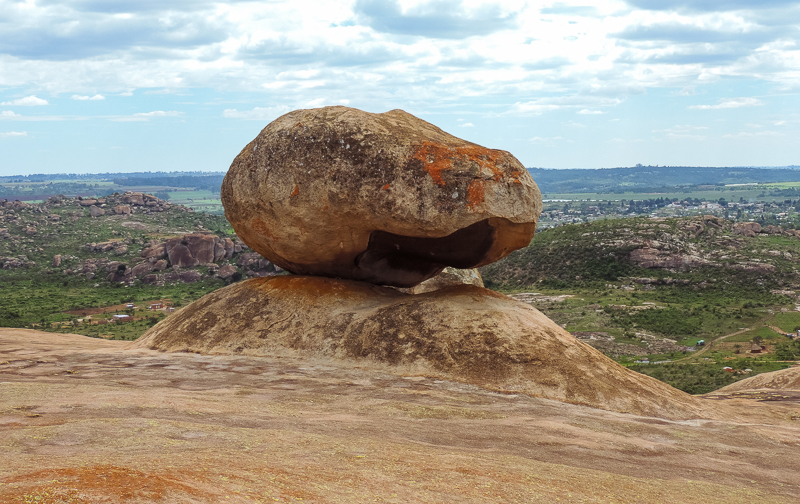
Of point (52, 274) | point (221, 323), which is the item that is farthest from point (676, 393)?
point (52, 274)

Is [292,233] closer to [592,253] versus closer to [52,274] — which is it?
[592,253]

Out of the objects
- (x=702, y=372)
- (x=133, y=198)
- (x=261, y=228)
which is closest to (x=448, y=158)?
(x=261, y=228)

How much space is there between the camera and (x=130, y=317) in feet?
190

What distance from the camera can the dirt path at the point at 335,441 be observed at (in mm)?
8414

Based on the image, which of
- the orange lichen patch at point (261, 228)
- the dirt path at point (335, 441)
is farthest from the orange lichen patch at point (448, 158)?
the dirt path at point (335, 441)

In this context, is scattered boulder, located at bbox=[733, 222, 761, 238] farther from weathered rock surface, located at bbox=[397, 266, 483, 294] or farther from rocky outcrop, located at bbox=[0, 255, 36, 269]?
rocky outcrop, located at bbox=[0, 255, 36, 269]

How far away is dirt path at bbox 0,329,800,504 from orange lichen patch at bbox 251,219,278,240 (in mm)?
4300

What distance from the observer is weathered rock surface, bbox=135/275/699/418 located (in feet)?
56.7

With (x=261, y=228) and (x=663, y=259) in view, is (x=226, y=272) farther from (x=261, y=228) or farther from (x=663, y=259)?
(x=261, y=228)

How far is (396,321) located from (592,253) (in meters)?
56.6

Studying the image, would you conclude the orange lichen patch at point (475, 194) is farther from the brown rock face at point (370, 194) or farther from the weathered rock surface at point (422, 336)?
the weathered rock surface at point (422, 336)

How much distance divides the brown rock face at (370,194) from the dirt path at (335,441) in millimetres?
4127

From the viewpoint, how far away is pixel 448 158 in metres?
19.1

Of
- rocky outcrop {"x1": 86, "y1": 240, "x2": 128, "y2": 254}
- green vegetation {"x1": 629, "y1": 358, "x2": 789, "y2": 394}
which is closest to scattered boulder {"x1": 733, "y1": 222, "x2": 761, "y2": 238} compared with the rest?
green vegetation {"x1": 629, "y1": 358, "x2": 789, "y2": 394}
